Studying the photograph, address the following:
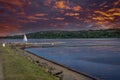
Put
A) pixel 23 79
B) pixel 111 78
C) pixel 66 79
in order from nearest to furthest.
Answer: pixel 23 79 < pixel 66 79 < pixel 111 78

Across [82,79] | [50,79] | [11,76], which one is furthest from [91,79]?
[11,76]

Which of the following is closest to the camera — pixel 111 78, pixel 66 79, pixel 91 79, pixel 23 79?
pixel 23 79

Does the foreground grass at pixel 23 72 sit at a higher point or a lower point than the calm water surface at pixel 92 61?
higher

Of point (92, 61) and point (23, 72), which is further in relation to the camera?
point (92, 61)

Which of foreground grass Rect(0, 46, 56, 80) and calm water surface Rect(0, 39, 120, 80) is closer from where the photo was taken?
foreground grass Rect(0, 46, 56, 80)

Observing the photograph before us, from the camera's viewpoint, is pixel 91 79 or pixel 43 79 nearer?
pixel 43 79

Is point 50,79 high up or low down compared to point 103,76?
up

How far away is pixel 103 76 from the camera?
40.5 m

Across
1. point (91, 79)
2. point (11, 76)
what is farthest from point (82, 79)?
point (11, 76)

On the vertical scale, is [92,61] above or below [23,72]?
below

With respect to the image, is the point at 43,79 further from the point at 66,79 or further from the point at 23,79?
the point at 66,79

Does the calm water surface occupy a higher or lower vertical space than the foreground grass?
lower

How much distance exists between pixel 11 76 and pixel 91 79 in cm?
1271

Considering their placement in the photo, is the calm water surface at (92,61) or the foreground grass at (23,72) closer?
the foreground grass at (23,72)
